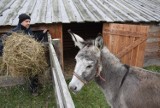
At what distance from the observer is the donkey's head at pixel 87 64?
129 inches

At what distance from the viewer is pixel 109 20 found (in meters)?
7.28

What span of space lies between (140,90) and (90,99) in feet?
9.32

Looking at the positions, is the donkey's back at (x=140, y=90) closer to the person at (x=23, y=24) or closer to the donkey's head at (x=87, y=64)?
the donkey's head at (x=87, y=64)

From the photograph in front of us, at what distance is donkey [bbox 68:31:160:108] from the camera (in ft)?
10.7

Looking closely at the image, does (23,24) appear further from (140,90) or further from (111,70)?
(140,90)

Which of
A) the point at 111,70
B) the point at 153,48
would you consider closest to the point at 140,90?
the point at 111,70

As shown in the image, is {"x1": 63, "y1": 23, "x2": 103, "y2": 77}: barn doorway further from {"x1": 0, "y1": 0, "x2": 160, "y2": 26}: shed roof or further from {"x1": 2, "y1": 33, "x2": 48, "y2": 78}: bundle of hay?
{"x1": 2, "y1": 33, "x2": 48, "y2": 78}: bundle of hay

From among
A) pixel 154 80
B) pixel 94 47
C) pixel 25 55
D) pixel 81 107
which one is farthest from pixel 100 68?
pixel 81 107

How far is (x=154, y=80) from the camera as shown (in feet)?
10.8

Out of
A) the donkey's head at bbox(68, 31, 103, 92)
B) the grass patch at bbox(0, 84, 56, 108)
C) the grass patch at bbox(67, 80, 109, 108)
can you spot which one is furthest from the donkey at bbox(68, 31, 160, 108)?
the grass patch at bbox(0, 84, 56, 108)

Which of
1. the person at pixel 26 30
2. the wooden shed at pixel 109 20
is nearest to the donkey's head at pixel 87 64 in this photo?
the person at pixel 26 30

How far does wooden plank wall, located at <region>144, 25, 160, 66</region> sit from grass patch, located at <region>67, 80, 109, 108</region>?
341 centimetres

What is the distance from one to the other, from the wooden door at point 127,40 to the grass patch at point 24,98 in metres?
2.81

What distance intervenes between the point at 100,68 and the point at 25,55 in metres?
1.86
